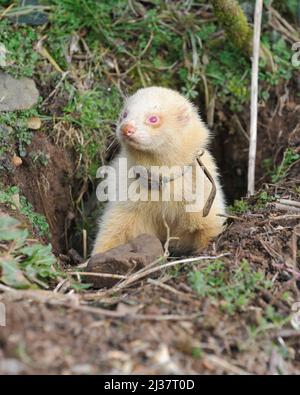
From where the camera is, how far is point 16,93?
603 centimetres

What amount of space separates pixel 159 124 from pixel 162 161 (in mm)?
333

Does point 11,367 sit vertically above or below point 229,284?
below

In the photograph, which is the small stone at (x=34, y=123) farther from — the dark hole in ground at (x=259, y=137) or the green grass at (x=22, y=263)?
the green grass at (x=22, y=263)

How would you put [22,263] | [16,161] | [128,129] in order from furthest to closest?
[16,161], [128,129], [22,263]

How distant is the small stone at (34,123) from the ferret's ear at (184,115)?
159 centimetres

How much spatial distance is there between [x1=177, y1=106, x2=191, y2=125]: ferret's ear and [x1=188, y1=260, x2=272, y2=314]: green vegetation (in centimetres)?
163

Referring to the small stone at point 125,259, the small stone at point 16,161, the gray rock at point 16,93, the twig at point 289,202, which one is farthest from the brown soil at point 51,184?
the twig at point 289,202

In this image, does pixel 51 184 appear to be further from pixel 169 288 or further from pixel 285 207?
pixel 169 288

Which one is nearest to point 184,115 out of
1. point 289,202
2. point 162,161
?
point 162,161

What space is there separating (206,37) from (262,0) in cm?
76

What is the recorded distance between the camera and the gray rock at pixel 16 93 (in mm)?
5934

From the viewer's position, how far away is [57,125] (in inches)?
247

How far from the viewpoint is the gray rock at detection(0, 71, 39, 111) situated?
5934 millimetres

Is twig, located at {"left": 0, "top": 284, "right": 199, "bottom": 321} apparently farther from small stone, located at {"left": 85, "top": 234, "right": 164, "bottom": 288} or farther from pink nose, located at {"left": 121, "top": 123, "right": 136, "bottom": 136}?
pink nose, located at {"left": 121, "top": 123, "right": 136, "bottom": 136}
